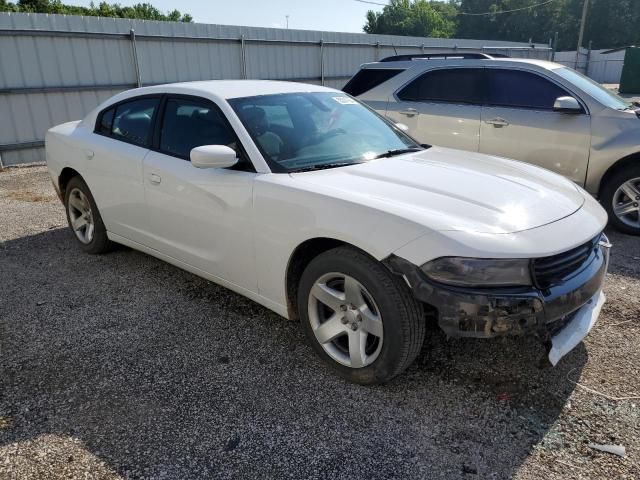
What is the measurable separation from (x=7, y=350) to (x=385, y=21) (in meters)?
77.6

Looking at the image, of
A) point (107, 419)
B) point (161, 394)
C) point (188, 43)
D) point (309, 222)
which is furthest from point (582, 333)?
point (188, 43)

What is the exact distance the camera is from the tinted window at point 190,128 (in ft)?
11.7

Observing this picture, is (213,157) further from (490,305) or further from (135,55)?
(135,55)

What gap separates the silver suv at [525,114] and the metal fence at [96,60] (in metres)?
6.29

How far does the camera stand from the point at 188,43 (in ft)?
39.4

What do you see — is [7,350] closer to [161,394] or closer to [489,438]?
[161,394]

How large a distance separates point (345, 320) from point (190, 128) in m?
1.93

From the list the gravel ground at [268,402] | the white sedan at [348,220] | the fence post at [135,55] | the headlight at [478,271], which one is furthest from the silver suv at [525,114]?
the fence post at [135,55]

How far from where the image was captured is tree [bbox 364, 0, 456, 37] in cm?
7106

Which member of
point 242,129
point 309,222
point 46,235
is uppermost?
point 242,129

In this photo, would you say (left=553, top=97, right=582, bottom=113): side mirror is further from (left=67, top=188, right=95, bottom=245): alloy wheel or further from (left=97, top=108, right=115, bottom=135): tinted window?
(left=67, top=188, right=95, bottom=245): alloy wheel

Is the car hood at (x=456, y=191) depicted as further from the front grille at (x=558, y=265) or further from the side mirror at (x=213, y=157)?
the side mirror at (x=213, y=157)

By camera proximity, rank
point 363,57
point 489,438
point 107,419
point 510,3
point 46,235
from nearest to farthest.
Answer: point 489,438 < point 107,419 < point 46,235 < point 363,57 < point 510,3

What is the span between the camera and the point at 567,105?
216 inches
